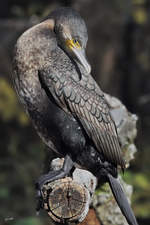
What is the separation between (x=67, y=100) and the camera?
3.62 meters

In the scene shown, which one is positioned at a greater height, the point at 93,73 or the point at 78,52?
the point at 78,52

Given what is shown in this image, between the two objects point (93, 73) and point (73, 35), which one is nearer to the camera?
point (73, 35)

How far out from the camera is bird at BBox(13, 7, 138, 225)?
3.62m

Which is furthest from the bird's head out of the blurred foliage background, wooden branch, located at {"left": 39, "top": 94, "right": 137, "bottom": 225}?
the blurred foliage background

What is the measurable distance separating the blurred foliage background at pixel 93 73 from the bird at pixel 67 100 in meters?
2.79

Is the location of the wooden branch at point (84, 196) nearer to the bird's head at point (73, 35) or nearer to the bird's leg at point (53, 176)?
the bird's leg at point (53, 176)

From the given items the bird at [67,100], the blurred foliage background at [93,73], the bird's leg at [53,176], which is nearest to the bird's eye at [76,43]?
the bird at [67,100]

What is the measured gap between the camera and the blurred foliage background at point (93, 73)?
7.11 m

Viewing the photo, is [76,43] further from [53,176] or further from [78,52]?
[53,176]

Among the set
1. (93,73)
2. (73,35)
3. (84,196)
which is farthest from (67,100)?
(93,73)

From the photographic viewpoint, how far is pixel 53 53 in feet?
12.1

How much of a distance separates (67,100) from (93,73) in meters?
4.72

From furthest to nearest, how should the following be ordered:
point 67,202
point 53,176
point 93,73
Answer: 1. point 93,73
2. point 53,176
3. point 67,202

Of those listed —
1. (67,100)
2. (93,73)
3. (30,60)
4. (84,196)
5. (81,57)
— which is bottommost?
(93,73)
